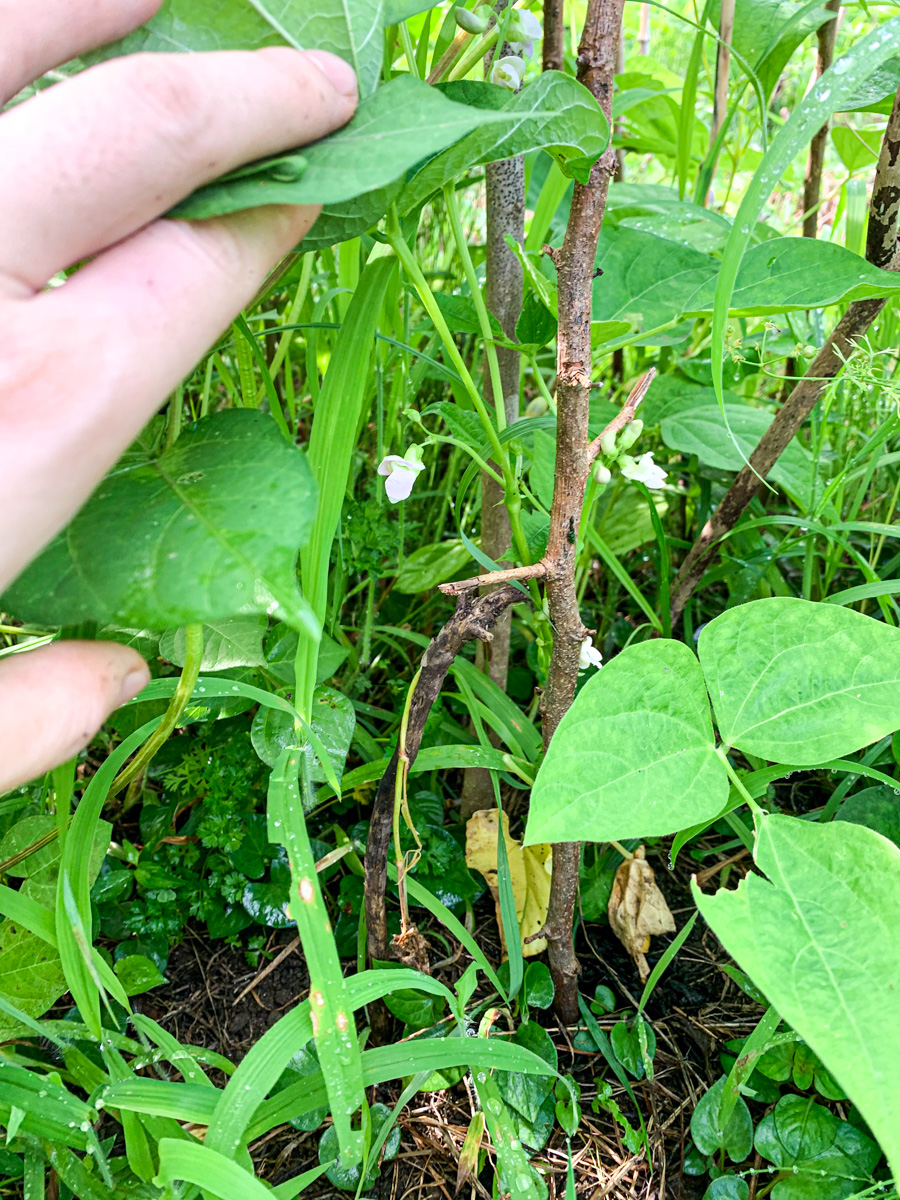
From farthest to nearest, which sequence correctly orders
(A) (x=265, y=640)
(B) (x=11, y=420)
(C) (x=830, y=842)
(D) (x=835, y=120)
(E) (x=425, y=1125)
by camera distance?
(D) (x=835, y=120), (A) (x=265, y=640), (E) (x=425, y=1125), (C) (x=830, y=842), (B) (x=11, y=420)

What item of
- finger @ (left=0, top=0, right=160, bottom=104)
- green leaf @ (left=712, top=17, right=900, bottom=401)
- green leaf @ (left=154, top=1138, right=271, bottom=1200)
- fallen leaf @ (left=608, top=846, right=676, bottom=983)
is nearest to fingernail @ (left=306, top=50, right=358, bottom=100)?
finger @ (left=0, top=0, right=160, bottom=104)

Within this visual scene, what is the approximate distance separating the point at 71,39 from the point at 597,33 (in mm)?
346

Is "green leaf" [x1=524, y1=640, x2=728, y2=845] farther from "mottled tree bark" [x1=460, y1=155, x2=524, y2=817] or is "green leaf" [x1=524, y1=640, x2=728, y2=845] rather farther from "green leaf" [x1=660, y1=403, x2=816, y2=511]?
"green leaf" [x1=660, y1=403, x2=816, y2=511]

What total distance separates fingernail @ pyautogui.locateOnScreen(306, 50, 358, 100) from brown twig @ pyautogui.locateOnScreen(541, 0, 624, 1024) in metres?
0.19

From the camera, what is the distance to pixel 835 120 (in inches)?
54.5

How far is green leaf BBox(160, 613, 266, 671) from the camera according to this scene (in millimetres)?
852

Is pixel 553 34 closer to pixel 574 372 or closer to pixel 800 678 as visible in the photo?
pixel 574 372

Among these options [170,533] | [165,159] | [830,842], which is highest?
[165,159]

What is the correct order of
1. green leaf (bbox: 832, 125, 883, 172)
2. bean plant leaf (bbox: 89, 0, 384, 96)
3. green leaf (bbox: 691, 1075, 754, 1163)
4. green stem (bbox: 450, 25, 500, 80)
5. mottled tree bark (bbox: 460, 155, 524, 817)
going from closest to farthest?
1. bean plant leaf (bbox: 89, 0, 384, 96)
2. green stem (bbox: 450, 25, 500, 80)
3. green leaf (bbox: 691, 1075, 754, 1163)
4. mottled tree bark (bbox: 460, 155, 524, 817)
5. green leaf (bbox: 832, 125, 883, 172)

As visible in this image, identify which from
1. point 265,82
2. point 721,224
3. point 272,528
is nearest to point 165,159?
point 265,82

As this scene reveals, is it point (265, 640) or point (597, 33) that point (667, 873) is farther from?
point (597, 33)

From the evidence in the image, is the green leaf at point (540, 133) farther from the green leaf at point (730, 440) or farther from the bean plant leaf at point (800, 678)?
the green leaf at point (730, 440)

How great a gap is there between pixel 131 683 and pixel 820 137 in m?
1.28

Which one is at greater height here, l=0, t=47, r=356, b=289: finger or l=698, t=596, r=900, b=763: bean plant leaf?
l=0, t=47, r=356, b=289: finger
